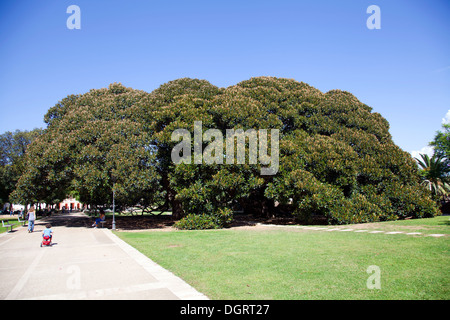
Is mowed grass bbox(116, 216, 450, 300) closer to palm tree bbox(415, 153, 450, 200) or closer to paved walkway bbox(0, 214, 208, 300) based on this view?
paved walkway bbox(0, 214, 208, 300)

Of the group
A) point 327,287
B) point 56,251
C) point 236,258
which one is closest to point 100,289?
point 236,258

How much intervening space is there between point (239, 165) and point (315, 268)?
1090cm

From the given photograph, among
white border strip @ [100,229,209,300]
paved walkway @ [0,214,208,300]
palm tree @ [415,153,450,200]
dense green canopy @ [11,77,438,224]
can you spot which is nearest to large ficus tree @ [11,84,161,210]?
dense green canopy @ [11,77,438,224]

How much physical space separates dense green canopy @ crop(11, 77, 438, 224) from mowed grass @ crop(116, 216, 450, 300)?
7.48 meters

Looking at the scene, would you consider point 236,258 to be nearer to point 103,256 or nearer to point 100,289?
point 100,289

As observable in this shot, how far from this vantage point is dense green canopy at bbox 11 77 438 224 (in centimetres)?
1734

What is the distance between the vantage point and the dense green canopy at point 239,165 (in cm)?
1734

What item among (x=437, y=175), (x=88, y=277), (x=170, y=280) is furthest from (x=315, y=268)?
(x=437, y=175)

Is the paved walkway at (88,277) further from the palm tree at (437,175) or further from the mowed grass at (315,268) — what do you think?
the palm tree at (437,175)

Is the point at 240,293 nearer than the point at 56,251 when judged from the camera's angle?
Yes

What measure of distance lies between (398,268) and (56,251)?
11.1 meters

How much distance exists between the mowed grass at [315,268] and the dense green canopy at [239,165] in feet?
24.5

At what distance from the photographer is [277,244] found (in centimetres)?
1034

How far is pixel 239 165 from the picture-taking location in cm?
1711
